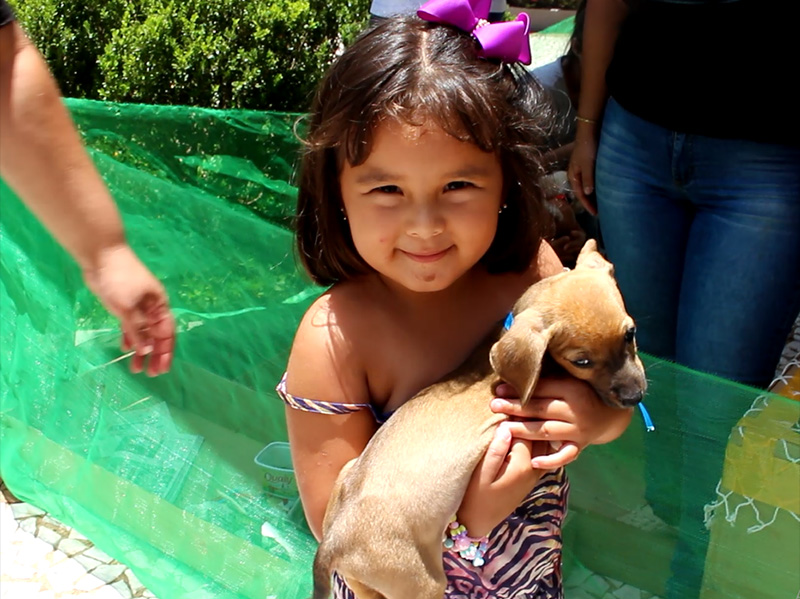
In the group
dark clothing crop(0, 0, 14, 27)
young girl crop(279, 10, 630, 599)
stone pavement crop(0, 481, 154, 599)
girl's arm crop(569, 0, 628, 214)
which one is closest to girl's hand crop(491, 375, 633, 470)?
young girl crop(279, 10, 630, 599)

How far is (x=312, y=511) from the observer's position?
7.38ft

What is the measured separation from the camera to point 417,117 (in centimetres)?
199

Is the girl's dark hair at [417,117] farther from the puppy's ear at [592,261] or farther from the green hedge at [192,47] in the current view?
the green hedge at [192,47]

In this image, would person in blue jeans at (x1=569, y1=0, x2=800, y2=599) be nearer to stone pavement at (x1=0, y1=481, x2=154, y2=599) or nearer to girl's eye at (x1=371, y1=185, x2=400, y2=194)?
girl's eye at (x1=371, y1=185, x2=400, y2=194)

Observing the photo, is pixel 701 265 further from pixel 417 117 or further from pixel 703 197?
pixel 417 117

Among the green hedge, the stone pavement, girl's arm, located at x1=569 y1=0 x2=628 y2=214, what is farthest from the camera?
the green hedge

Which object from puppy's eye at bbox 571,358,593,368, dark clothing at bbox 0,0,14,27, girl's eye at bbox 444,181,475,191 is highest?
dark clothing at bbox 0,0,14,27

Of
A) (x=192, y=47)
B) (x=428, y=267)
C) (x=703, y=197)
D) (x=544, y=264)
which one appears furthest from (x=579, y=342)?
(x=192, y=47)

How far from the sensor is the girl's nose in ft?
6.47

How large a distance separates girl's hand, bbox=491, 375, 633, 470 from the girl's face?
344 millimetres

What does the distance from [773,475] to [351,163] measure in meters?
1.35

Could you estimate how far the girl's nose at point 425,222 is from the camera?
1.97 m

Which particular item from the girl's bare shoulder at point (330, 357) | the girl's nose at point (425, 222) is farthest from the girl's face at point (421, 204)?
the girl's bare shoulder at point (330, 357)

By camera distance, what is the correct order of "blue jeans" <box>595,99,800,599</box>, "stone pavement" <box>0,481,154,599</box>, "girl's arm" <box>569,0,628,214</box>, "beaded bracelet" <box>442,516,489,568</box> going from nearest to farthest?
"beaded bracelet" <box>442,516,489,568</box> < "blue jeans" <box>595,99,800,599</box> < "girl's arm" <box>569,0,628,214</box> < "stone pavement" <box>0,481,154,599</box>
